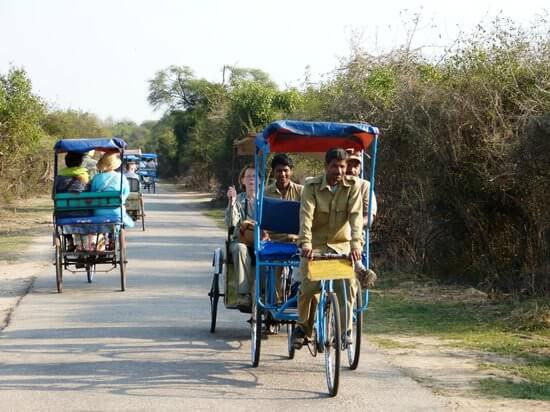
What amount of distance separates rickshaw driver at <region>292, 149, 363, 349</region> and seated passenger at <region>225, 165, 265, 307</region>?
4.38 feet

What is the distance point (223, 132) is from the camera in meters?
40.3

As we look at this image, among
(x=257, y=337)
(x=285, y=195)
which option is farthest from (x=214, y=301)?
(x=257, y=337)

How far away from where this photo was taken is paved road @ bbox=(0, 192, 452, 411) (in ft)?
24.5

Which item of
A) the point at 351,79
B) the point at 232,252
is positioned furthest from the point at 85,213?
the point at 351,79

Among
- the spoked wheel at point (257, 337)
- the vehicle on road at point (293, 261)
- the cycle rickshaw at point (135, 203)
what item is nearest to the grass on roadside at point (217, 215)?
the cycle rickshaw at point (135, 203)

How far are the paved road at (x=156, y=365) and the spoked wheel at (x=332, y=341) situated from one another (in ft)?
0.51

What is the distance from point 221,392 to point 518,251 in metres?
7.16

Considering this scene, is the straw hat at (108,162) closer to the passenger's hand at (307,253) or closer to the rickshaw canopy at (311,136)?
the rickshaw canopy at (311,136)

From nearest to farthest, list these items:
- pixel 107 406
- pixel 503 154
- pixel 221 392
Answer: pixel 107 406 < pixel 221 392 < pixel 503 154

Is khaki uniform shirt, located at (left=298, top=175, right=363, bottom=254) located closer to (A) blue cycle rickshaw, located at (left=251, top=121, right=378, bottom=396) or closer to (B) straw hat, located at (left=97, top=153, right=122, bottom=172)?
(A) blue cycle rickshaw, located at (left=251, top=121, right=378, bottom=396)

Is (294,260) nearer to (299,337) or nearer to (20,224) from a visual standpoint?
(299,337)

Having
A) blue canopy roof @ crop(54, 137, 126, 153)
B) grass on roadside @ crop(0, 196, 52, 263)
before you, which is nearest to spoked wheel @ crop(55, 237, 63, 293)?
blue canopy roof @ crop(54, 137, 126, 153)

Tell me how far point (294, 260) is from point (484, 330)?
3.06 meters

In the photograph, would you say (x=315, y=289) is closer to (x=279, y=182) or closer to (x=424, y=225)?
(x=279, y=182)
